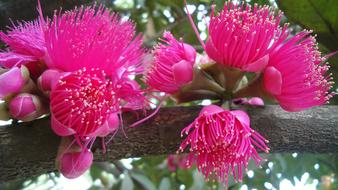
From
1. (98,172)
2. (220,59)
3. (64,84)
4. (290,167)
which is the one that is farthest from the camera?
(98,172)

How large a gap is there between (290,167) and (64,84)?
44.4 inches

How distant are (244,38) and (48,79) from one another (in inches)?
16.8

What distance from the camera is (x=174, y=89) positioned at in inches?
41.5

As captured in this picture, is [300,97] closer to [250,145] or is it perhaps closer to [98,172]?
[250,145]

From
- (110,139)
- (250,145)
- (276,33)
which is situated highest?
(276,33)

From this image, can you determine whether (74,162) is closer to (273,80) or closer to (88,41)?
(88,41)

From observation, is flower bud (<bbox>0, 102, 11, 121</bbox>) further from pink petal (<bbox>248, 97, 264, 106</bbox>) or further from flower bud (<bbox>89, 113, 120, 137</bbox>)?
pink petal (<bbox>248, 97, 264, 106</bbox>)

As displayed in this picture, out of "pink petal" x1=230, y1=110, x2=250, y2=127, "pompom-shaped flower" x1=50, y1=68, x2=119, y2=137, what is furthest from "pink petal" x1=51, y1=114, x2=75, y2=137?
"pink petal" x1=230, y1=110, x2=250, y2=127

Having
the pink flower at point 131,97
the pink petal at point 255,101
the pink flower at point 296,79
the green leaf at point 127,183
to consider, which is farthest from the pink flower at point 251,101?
the green leaf at point 127,183

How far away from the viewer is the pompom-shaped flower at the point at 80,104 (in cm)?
91

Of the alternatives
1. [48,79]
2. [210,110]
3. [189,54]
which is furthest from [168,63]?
[48,79]

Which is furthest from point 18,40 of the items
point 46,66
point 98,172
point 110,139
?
point 98,172

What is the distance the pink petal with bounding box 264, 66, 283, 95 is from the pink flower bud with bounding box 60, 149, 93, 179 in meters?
0.42

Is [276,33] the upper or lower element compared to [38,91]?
upper
